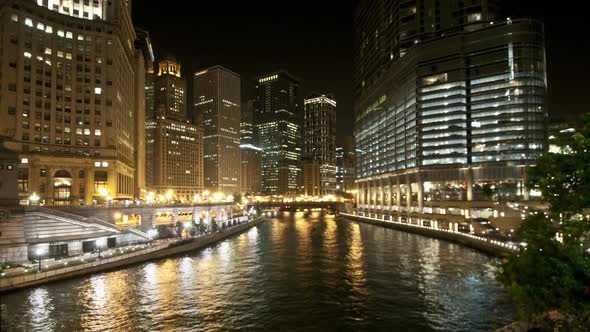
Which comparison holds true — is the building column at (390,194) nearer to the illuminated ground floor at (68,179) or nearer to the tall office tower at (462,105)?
the tall office tower at (462,105)

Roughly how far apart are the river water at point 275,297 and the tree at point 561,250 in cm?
1628

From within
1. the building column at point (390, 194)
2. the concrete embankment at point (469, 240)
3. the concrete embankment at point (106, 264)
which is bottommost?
the concrete embankment at point (469, 240)

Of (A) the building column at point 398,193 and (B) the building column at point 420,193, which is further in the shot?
(A) the building column at point 398,193

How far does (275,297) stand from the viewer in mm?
42625

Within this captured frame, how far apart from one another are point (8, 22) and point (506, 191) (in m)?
146

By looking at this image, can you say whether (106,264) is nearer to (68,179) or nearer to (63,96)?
(68,179)

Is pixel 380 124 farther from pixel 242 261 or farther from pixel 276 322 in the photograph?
pixel 276 322

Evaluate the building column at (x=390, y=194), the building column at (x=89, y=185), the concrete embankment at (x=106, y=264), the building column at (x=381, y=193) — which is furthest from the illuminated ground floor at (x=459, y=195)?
the building column at (x=89, y=185)

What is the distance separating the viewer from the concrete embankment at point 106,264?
143 feet

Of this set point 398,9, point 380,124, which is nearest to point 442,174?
point 380,124

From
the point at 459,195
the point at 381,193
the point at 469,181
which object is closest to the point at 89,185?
the point at 459,195

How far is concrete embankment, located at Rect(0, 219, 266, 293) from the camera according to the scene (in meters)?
43.7

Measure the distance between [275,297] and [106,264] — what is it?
2830 centimetres

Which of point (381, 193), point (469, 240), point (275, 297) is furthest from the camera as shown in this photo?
point (381, 193)
